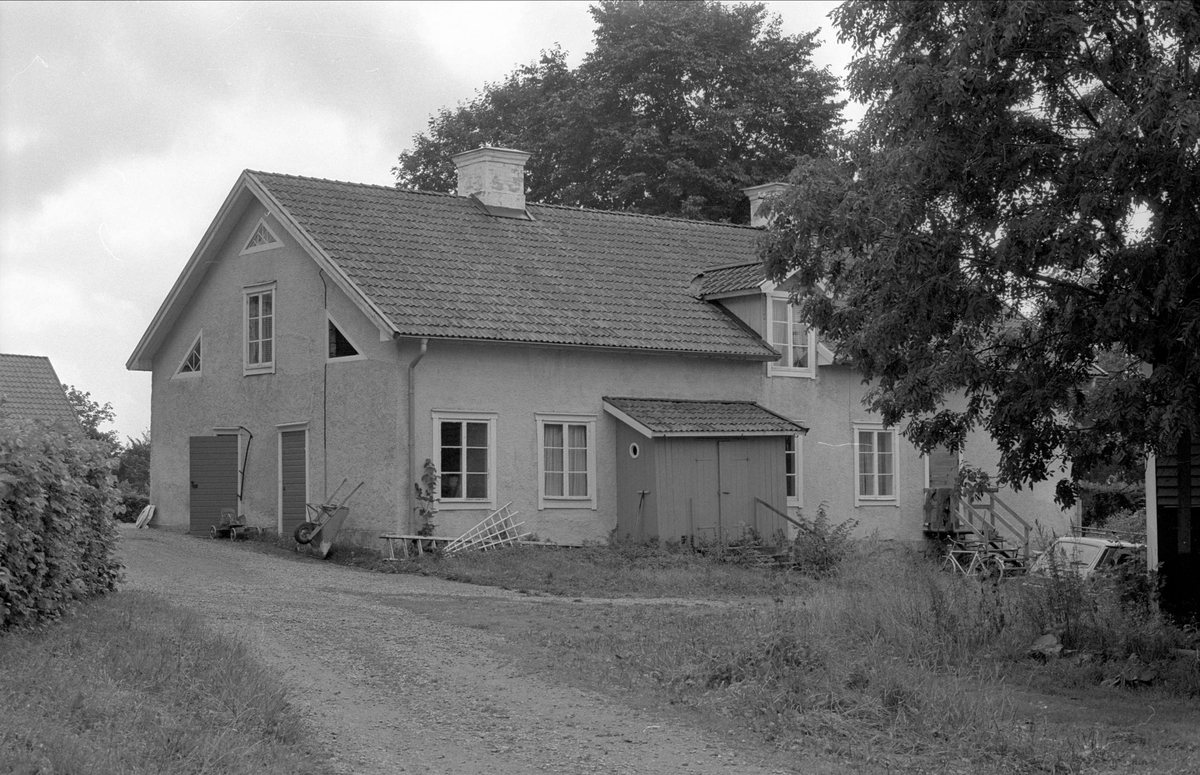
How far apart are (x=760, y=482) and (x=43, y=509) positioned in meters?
15.8

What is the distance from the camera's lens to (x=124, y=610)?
1357 centimetres

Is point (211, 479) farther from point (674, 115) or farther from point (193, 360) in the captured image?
point (674, 115)

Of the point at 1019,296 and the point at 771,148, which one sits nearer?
the point at 1019,296

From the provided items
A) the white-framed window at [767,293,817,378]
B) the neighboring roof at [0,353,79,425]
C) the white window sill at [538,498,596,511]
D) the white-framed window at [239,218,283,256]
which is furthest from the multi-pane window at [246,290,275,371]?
the neighboring roof at [0,353,79,425]

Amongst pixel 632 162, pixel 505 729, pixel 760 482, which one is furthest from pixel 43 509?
pixel 632 162

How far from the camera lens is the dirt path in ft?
30.4

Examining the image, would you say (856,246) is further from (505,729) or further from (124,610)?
(124,610)

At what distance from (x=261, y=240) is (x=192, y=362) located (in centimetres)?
351

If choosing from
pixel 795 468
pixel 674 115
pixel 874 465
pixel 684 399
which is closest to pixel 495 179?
pixel 684 399

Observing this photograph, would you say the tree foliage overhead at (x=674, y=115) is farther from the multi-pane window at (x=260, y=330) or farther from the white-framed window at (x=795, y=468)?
the multi-pane window at (x=260, y=330)

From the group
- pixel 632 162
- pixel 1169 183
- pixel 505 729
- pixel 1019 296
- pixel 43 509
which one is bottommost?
pixel 505 729

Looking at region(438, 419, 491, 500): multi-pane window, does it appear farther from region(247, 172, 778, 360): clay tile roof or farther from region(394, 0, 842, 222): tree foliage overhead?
region(394, 0, 842, 222): tree foliage overhead

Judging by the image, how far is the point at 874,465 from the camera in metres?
28.9

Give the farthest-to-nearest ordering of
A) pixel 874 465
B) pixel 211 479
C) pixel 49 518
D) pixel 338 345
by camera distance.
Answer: pixel 874 465
pixel 211 479
pixel 338 345
pixel 49 518
